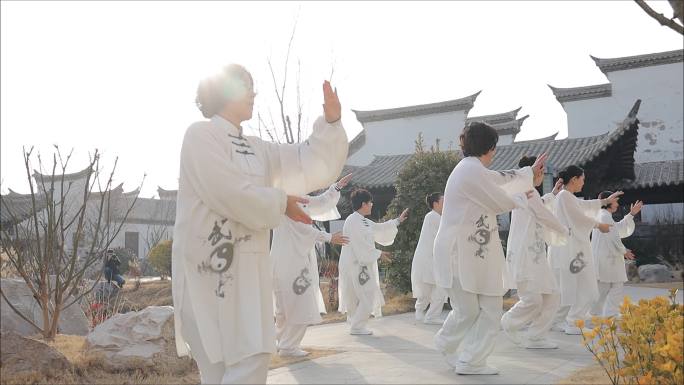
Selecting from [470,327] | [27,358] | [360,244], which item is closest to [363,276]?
[360,244]

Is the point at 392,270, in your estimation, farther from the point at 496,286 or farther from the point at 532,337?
the point at 496,286

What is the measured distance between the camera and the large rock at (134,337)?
6.61 meters

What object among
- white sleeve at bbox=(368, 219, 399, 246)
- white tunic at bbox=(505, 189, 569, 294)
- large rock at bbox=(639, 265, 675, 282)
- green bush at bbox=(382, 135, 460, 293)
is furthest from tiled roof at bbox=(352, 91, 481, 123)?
white tunic at bbox=(505, 189, 569, 294)

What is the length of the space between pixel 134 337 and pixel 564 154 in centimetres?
1777

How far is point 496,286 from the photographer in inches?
229

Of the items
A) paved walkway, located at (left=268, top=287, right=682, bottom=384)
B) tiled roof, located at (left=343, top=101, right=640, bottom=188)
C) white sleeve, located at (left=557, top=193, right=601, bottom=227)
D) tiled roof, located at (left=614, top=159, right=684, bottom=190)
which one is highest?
tiled roof, located at (left=343, top=101, right=640, bottom=188)

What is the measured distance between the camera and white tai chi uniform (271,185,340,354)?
7.26 metres

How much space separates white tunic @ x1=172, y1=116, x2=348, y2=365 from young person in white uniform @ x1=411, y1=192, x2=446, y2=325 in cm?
681

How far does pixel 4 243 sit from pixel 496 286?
656 cm

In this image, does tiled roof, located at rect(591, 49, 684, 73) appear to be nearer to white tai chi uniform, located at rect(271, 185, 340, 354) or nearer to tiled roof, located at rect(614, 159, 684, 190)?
tiled roof, located at rect(614, 159, 684, 190)

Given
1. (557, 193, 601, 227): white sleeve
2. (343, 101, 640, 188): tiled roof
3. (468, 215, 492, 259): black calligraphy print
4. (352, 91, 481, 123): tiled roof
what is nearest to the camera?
(468, 215, 492, 259): black calligraphy print

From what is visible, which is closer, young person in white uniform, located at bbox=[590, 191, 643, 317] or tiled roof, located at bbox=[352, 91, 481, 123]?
young person in white uniform, located at bbox=[590, 191, 643, 317]

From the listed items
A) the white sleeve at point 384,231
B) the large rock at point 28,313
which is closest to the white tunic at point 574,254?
the white sleeve at point 384,231

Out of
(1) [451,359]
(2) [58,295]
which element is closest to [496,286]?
(1) [451,359]
